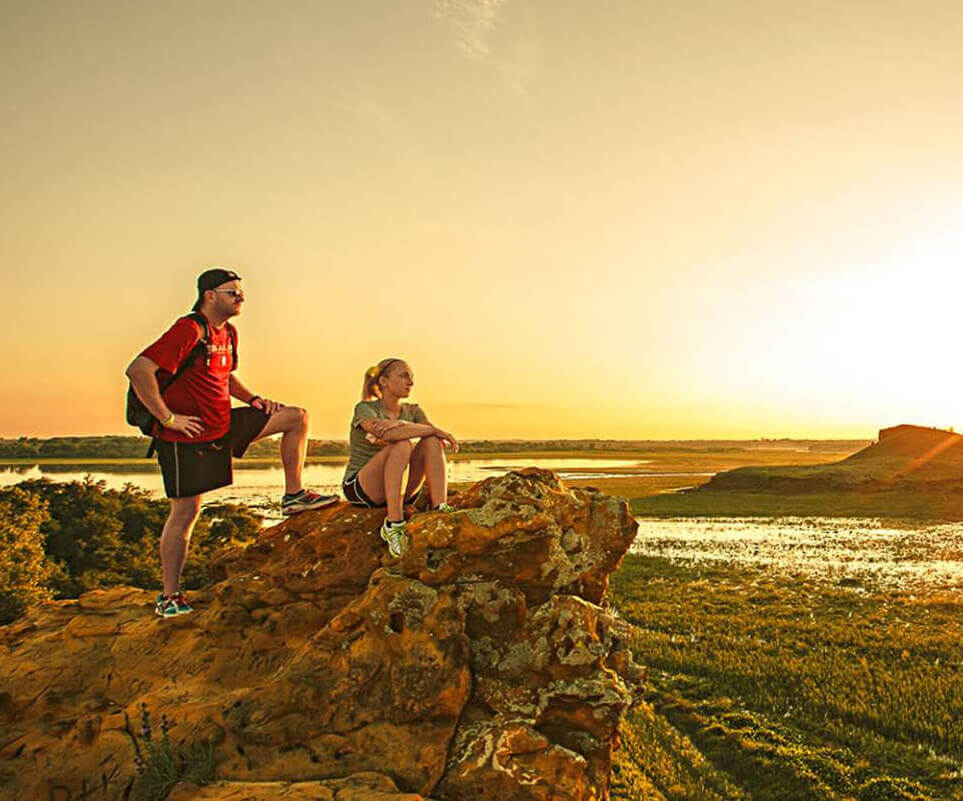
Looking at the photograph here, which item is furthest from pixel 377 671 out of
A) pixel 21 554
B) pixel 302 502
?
pixel 21 554

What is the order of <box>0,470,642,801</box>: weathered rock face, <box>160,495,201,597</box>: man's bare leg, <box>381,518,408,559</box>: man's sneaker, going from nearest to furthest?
<box>0,470,642,801</box>: weathered rock face, <box>381,518,408,559</box>: man's sneaker, <box>160,495,201,597</box>: man's bare leg

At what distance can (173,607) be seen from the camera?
311 inches

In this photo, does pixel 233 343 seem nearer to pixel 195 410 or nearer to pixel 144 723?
pixel 195 410

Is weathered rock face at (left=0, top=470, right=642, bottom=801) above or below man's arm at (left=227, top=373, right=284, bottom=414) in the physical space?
below

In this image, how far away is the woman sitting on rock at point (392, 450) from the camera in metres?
7.03

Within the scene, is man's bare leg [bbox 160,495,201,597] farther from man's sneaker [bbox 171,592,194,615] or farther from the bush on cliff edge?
the bush on cliff edge

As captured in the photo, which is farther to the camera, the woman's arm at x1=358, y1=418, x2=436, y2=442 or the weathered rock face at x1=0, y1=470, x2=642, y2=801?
the woman's arm at x1=358, y1=418, x2=436, y2=442

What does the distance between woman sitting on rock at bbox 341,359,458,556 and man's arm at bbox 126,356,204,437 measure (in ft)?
6.51

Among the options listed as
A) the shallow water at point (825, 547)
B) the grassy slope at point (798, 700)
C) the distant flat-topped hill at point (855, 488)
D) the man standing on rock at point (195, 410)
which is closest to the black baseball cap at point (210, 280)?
the man standing on rock at point (195, 410)

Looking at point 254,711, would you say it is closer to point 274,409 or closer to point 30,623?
point 274,409

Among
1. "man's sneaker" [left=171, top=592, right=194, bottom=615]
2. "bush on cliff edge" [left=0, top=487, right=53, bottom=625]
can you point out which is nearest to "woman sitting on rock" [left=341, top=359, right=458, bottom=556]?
"man's sneaker" [left=171, top=592, right=194, bottom=615]

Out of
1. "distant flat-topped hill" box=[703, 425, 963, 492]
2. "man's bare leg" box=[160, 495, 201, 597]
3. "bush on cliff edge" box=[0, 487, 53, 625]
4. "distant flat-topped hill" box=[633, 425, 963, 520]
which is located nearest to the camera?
"man's bare leg" box=[160, 495, 201, 597]

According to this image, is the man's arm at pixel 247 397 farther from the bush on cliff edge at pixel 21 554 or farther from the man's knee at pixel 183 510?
the bush on cliff edge at pixel 21 554

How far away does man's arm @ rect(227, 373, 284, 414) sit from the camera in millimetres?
8195
